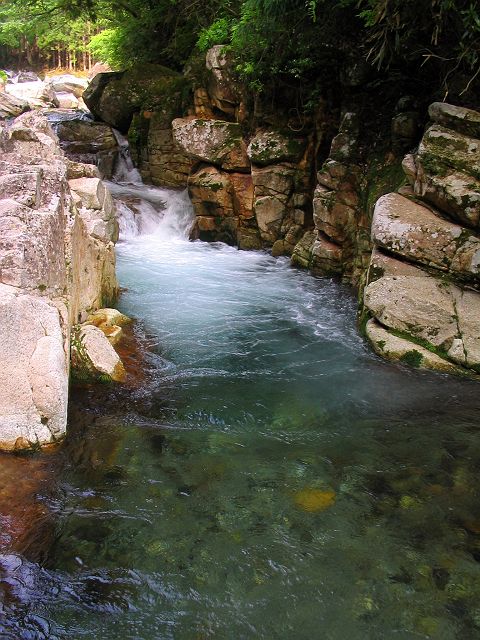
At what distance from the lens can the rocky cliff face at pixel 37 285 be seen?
4.53 meters

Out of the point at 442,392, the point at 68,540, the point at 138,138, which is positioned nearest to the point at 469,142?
the point at 442,392

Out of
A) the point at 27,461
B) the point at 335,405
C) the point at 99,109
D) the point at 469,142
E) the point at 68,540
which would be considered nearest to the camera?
the point at 68,540

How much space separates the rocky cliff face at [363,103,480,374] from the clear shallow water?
0.48m

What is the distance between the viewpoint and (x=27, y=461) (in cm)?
433

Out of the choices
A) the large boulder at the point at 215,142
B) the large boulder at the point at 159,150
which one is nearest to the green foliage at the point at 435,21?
the large boulder at the point at 215,142

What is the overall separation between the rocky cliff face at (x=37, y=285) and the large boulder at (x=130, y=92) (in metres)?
8.74

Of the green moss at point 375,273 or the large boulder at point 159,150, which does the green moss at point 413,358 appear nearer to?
the green moss at point 375,273

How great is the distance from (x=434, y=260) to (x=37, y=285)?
16.6ft

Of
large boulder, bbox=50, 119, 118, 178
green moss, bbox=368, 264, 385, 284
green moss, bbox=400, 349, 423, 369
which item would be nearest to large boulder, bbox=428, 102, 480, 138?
green moss, bbox=368, 264, 385, 284

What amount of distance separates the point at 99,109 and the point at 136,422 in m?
14.0

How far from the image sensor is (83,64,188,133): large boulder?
15156 mm

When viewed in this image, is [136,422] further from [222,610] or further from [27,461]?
[222,610]

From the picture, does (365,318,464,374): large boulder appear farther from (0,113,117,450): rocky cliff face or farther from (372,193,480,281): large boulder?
(0,113,117,450): rocky cliff face

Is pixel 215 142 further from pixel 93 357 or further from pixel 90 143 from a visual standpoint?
pixel 93 357
